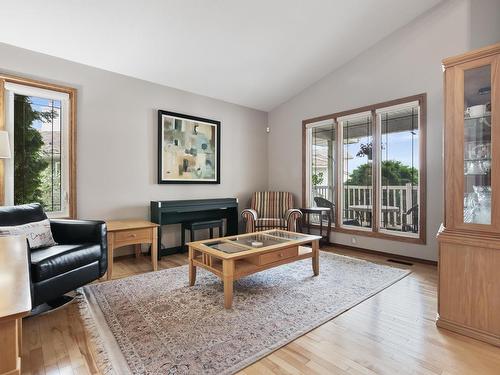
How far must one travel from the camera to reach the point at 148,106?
4113 millimetres

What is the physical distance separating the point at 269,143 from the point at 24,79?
4.04 metres

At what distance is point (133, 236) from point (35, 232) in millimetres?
945

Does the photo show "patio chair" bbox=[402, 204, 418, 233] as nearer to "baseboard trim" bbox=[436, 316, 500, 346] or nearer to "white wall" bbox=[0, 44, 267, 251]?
"baseboard trim" bbox=[436, 316, 500, 346]

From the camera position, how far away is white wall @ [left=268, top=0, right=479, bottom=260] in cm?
354

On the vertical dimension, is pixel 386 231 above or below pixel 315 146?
below

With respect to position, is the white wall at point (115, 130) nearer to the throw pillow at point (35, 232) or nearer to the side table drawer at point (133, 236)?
the side table drawer at point (133, 236)

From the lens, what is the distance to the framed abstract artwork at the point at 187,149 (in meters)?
4.27

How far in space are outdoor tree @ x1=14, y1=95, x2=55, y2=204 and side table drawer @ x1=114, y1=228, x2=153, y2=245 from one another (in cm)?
115

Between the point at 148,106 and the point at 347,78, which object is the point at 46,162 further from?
the point at 347,78

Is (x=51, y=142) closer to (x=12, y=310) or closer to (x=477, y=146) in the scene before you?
(x=12, y=310)

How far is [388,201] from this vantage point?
420cm

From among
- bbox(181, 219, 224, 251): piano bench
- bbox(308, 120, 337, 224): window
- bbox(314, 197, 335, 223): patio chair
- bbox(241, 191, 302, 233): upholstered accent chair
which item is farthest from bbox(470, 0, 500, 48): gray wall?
bbox(181, 219, 224, 251): piano bench

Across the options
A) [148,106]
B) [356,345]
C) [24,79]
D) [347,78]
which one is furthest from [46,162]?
[347,78]

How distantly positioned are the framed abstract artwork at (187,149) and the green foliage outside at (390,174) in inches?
93.9
